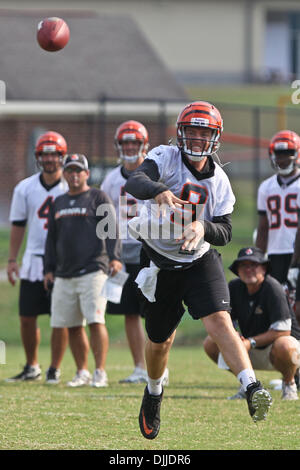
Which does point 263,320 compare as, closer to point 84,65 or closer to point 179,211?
point 179,211

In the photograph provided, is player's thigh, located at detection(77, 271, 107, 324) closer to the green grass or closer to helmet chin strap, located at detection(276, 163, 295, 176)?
the green grass

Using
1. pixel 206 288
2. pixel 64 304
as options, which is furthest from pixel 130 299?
pixel 206 288

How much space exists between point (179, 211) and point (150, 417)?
4.25ft

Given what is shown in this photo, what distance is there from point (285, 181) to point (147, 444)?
3.56 m

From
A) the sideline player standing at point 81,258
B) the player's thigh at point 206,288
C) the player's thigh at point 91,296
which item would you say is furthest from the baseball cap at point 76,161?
the player's thigh at point 206,288

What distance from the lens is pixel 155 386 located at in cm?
584

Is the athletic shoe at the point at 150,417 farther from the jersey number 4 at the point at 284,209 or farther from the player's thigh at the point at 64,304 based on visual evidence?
the jersey number 4 at the point at 284,209

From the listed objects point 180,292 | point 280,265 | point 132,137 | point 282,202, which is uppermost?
point 132,137

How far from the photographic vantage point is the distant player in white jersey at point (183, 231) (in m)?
5.39

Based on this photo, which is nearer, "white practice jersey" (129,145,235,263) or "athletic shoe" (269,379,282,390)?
"white practice jersey" (129,145,235,263)

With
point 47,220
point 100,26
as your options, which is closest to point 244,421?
point 47,220

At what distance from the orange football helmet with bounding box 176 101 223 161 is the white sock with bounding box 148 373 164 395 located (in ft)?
4.64

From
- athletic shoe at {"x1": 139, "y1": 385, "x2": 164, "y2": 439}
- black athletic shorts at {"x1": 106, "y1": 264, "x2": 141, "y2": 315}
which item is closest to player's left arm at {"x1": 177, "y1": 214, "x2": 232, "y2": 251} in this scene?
athletic shoe at {"x1": 139, "y1": 385, "x2": 164, "y2": 439}

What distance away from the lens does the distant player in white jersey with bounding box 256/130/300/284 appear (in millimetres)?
8305
